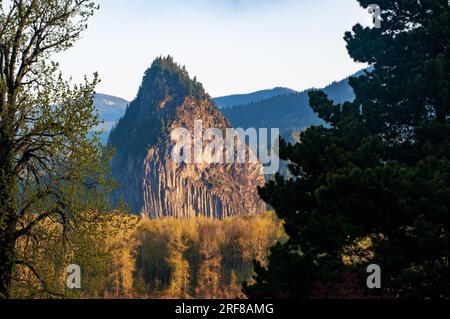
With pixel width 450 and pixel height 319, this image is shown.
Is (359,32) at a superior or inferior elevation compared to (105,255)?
superior

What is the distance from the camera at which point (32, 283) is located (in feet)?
56.9

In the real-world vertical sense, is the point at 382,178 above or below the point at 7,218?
above

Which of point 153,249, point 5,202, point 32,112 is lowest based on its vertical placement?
point 153,249

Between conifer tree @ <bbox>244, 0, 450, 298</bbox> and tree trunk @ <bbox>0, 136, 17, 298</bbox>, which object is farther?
tree trunk @ <bbox>0, 136, 17, 298</bbox>

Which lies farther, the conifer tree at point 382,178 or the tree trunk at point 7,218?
the tree trunk at point 7,218

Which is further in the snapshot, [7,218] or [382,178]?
[7,218]
